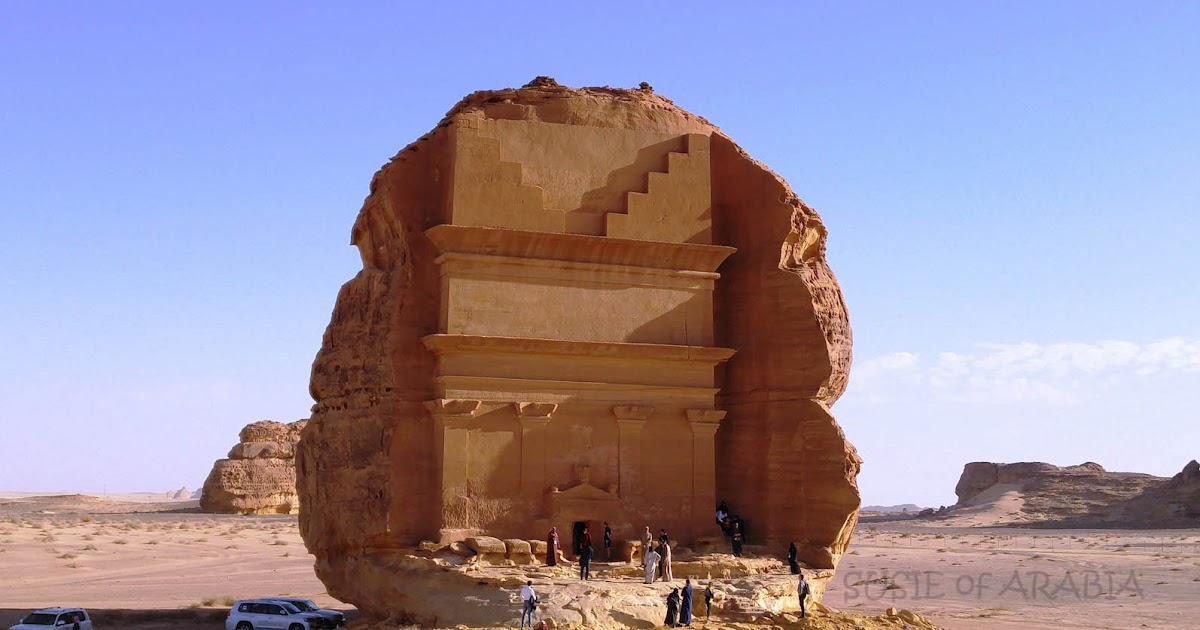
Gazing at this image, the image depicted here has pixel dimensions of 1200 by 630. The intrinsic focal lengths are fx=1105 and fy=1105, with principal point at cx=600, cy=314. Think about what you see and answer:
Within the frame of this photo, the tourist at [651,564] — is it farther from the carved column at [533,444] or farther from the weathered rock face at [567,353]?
the carved column at [533,444]

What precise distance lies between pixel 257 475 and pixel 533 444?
133 ft

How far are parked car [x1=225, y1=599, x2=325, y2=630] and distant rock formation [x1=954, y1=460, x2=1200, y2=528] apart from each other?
48528 mm

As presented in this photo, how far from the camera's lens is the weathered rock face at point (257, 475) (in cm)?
5488

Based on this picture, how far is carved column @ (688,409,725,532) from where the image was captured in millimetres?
18688

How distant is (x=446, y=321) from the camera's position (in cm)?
1767

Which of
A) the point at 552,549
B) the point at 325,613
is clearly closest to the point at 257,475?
the point at 325,613

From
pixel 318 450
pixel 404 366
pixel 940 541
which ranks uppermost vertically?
pixel 404 366

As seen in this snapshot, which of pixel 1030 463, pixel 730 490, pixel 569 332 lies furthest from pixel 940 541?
pixel 569 332

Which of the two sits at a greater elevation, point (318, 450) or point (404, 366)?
point (404, 366)

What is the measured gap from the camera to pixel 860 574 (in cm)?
3553

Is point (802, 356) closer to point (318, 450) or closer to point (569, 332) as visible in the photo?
point (569, 332)

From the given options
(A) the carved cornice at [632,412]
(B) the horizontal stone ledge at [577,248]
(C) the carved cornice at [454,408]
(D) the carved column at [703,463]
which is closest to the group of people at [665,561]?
(D) the carved column at [703,463]

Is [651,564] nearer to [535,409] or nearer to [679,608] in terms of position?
[679,608]

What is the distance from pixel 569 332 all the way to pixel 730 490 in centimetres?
432
